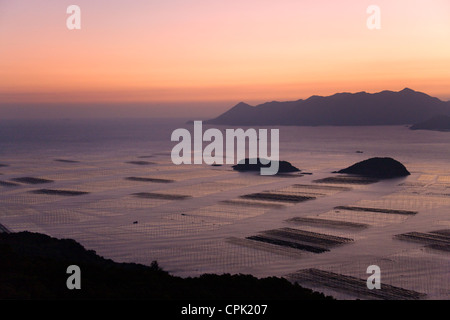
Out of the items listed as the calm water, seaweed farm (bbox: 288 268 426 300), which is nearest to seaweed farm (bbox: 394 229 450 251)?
the calm water

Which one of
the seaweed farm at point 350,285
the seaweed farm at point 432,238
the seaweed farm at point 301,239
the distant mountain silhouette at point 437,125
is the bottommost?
the seaweed farm at point 350,285

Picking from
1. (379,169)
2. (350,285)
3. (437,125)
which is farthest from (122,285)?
(437,125)

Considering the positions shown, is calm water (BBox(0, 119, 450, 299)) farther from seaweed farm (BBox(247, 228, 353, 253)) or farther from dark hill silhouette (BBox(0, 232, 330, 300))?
dark hill silhouette (BBox(0, 232, 330, 300))

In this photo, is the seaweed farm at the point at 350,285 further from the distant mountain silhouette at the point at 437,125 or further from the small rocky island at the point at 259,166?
the distant mountain silhouette at the point at 437,125

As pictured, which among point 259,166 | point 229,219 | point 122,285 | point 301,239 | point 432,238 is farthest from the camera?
point 259,166

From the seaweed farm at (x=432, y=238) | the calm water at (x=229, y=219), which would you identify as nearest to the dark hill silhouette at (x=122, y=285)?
the calm water at (x=229, y=219)

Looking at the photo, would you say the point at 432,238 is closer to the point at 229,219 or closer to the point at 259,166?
the point at 229,219

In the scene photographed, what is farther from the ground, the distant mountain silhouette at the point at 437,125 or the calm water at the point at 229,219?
the distant mountain silhouette at the point at 437,125

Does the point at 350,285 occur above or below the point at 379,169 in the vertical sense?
below

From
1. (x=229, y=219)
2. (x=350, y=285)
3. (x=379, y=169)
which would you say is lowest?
(x=350, y=285)

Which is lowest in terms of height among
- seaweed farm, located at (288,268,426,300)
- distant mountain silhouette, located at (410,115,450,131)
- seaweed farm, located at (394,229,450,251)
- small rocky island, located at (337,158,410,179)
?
seaweed farm, located at (288,268,426,300)
